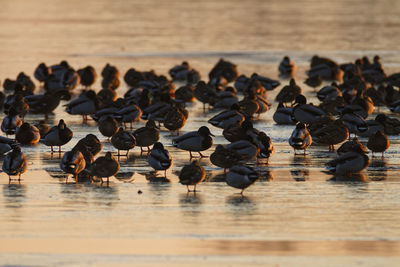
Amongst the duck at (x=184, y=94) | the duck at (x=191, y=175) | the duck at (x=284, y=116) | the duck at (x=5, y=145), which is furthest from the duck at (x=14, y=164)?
the duck at (x=184, y=94)

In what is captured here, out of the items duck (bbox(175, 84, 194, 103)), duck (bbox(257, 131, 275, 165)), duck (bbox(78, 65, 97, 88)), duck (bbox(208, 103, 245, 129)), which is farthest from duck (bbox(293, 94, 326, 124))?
duck (bbox(78, 65, 97, 88))

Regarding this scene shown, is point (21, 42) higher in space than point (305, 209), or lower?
higher

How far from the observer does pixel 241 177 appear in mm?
13945

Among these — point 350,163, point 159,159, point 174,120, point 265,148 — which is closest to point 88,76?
point 174,120

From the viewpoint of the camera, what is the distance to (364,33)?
45312mm

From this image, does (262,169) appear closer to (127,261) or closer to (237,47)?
(127,261)

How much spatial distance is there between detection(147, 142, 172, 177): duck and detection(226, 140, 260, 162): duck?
1.19 m

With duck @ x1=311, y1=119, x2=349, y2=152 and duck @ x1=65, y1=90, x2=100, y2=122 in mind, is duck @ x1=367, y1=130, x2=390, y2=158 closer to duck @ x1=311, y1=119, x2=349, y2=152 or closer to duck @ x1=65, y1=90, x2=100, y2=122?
duck @ x1=311, y1=119, x2=349, y2=152

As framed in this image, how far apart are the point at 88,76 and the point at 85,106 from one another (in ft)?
21.5

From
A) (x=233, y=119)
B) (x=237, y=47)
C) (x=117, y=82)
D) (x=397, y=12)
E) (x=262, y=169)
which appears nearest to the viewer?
(x=262, y=169)

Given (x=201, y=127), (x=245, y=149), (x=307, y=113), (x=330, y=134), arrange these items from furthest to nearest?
1. (x=307, y=113)
2. (x=330, y=134)
3. (x=201, y=127)
4. (x=245, y=149)

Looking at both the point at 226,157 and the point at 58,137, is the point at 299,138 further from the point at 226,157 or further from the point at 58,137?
the point at 58,137

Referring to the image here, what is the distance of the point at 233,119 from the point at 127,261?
9.29 meters

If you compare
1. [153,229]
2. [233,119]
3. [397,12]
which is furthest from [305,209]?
[397,12]
